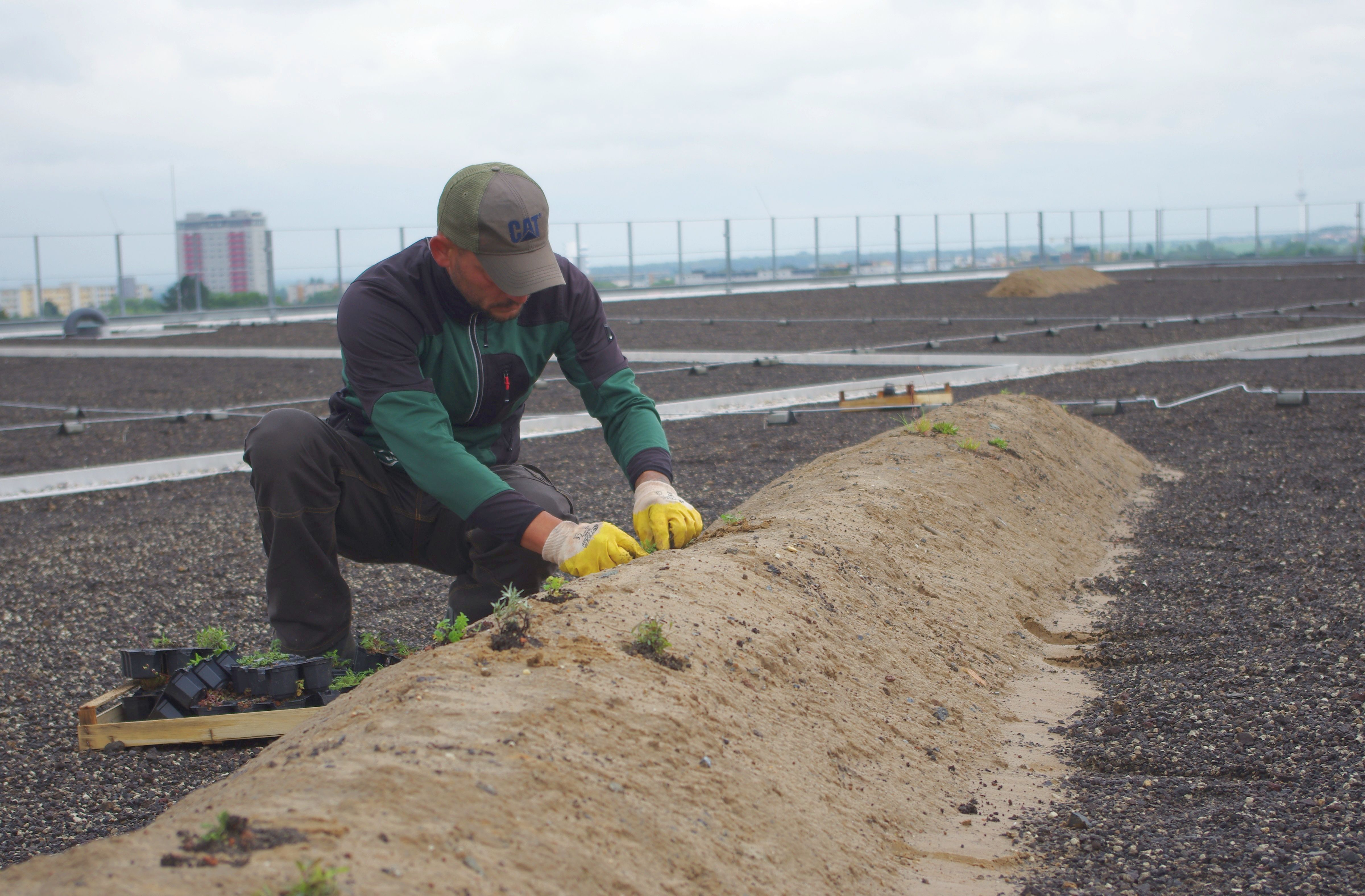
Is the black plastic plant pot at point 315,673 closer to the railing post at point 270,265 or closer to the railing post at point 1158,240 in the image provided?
the railing post at point 270,265

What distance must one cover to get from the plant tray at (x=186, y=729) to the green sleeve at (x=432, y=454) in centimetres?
72

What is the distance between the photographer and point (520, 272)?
9.91 feet

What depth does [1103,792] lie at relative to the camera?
259 cm

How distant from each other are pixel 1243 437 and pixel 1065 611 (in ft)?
12.9

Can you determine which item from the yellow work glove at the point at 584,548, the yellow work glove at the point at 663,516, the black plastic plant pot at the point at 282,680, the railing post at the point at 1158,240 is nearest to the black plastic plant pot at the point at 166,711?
the black plastic plant pot at the point at 282,680

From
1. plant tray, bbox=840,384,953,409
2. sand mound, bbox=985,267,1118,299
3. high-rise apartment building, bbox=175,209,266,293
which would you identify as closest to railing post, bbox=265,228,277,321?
high-rise apartment building, bbox=175,209,266,293

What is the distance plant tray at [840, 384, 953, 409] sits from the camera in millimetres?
8406

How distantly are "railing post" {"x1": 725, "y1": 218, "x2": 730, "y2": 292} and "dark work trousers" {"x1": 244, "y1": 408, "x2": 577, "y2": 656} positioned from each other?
94.4 ft

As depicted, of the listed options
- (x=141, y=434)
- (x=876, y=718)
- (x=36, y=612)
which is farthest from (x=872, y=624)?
(x=141, y=434)

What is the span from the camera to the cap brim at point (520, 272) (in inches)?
119

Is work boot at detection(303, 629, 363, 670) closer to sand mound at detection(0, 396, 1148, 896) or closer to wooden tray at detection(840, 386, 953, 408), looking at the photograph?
sand mound at detection(0, 396, 1148, 896)

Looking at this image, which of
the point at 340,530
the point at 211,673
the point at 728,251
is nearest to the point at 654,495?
the point at 340,530

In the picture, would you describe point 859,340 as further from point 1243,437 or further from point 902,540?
point 902,540

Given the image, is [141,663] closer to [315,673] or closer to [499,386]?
[315,673]
